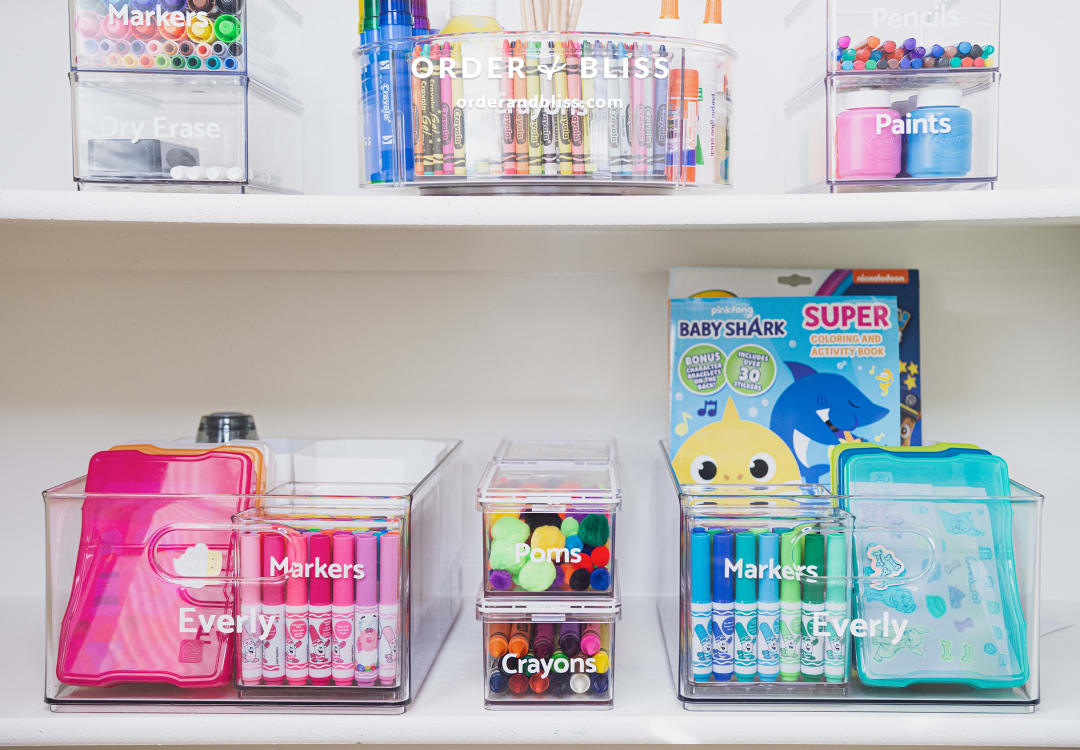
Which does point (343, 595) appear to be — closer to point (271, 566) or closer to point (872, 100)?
point (271, 566)

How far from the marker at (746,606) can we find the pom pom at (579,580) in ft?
0.38

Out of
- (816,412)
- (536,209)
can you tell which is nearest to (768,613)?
(816,412)

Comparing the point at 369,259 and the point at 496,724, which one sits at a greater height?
the point at 369,259

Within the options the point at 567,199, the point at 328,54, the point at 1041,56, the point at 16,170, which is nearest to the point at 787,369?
the point at 567,199

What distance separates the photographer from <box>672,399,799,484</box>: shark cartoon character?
34.0 inches

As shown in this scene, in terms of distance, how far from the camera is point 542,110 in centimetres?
71

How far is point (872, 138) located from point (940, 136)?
5 cm

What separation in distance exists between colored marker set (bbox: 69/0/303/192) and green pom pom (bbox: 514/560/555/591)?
1.28ft

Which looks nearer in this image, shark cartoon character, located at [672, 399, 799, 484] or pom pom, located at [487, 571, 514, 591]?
pom pom, located at [487, 571, 514, 591]

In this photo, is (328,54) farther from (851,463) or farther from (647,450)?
(851,463)

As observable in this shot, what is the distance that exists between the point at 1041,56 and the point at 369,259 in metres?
0.72

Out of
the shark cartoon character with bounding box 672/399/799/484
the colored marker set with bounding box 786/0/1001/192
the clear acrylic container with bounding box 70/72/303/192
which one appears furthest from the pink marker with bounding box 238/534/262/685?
the colored marker set with bounding box 786/0/1001/192

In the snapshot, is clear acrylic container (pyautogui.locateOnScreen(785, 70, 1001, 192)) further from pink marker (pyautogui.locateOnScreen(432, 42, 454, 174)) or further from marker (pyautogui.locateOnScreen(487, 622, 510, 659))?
marker (pyautogui.locateOnScreen(487, 622, 510, 659))

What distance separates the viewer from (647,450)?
3.14 feet
